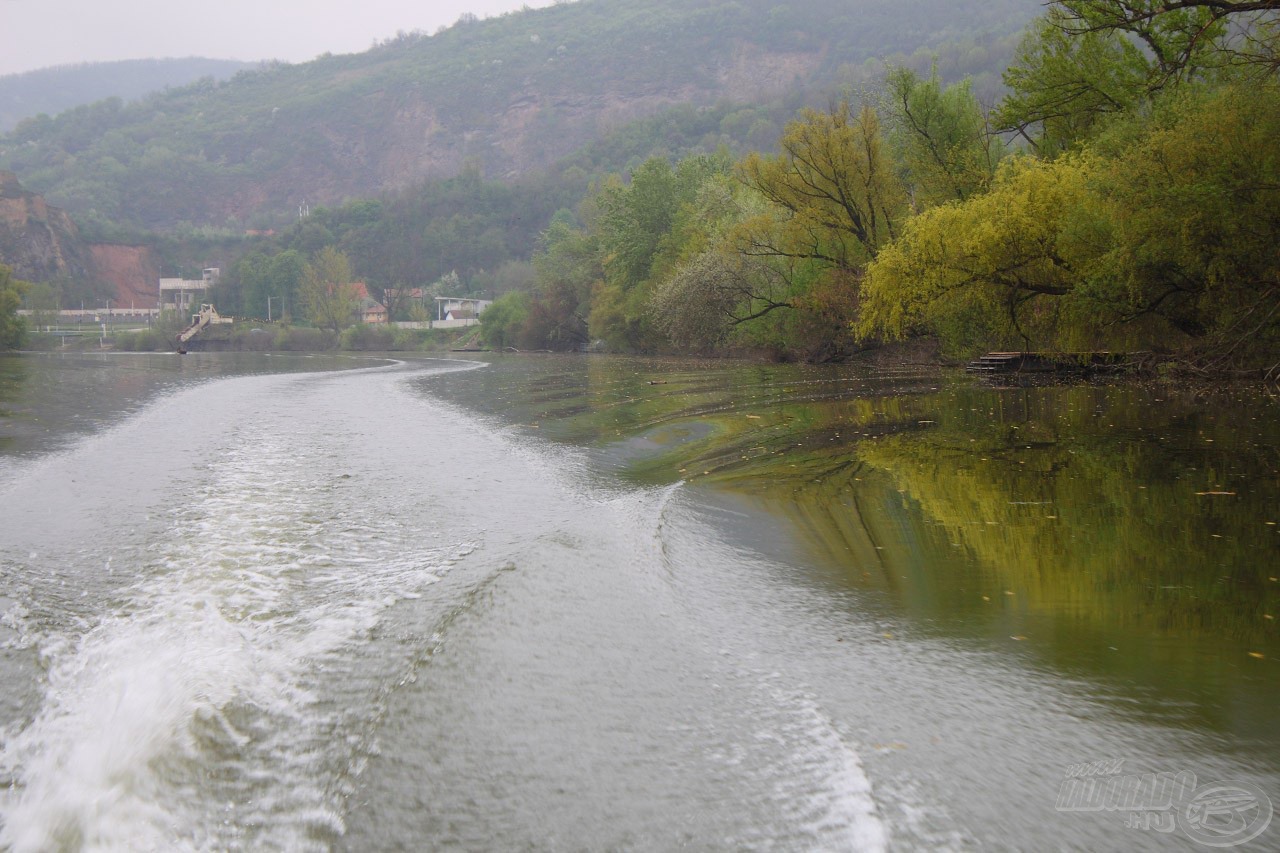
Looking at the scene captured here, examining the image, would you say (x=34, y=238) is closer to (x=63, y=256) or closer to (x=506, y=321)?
(x=63, y=256)

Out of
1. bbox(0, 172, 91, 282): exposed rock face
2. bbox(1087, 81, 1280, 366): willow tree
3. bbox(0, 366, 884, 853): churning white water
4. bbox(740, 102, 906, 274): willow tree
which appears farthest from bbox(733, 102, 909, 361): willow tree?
bbox(0, 172, 91, 282): exposed rock face

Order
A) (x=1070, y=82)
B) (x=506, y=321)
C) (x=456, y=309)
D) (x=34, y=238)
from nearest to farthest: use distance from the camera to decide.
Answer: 1. (x=1070, y=82)
2. (x=506, y=321)
3. (x=456, y=309)
4. (x=34, y=238)

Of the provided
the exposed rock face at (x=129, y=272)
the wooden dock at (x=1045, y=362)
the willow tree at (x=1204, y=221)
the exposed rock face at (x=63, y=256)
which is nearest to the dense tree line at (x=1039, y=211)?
the willow tree at (x=1204, y=221)

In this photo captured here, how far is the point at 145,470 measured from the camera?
14773mm

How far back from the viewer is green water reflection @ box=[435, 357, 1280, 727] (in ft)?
21.6

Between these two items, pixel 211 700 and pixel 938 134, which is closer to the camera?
pixel 211 700

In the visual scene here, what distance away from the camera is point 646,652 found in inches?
261

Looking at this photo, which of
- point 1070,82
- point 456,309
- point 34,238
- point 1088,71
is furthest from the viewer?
point 34,238

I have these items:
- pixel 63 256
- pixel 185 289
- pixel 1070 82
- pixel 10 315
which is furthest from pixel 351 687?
pixel 63 256

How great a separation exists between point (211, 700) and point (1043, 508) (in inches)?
333

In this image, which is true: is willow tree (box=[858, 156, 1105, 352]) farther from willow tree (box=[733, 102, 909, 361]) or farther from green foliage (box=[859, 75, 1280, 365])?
willow tree (box=[733, 102, 909, 361])

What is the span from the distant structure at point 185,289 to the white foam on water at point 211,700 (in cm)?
15610

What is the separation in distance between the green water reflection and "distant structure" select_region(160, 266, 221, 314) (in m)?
147

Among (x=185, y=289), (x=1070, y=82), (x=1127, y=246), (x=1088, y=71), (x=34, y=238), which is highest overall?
(x=34, y=238)
